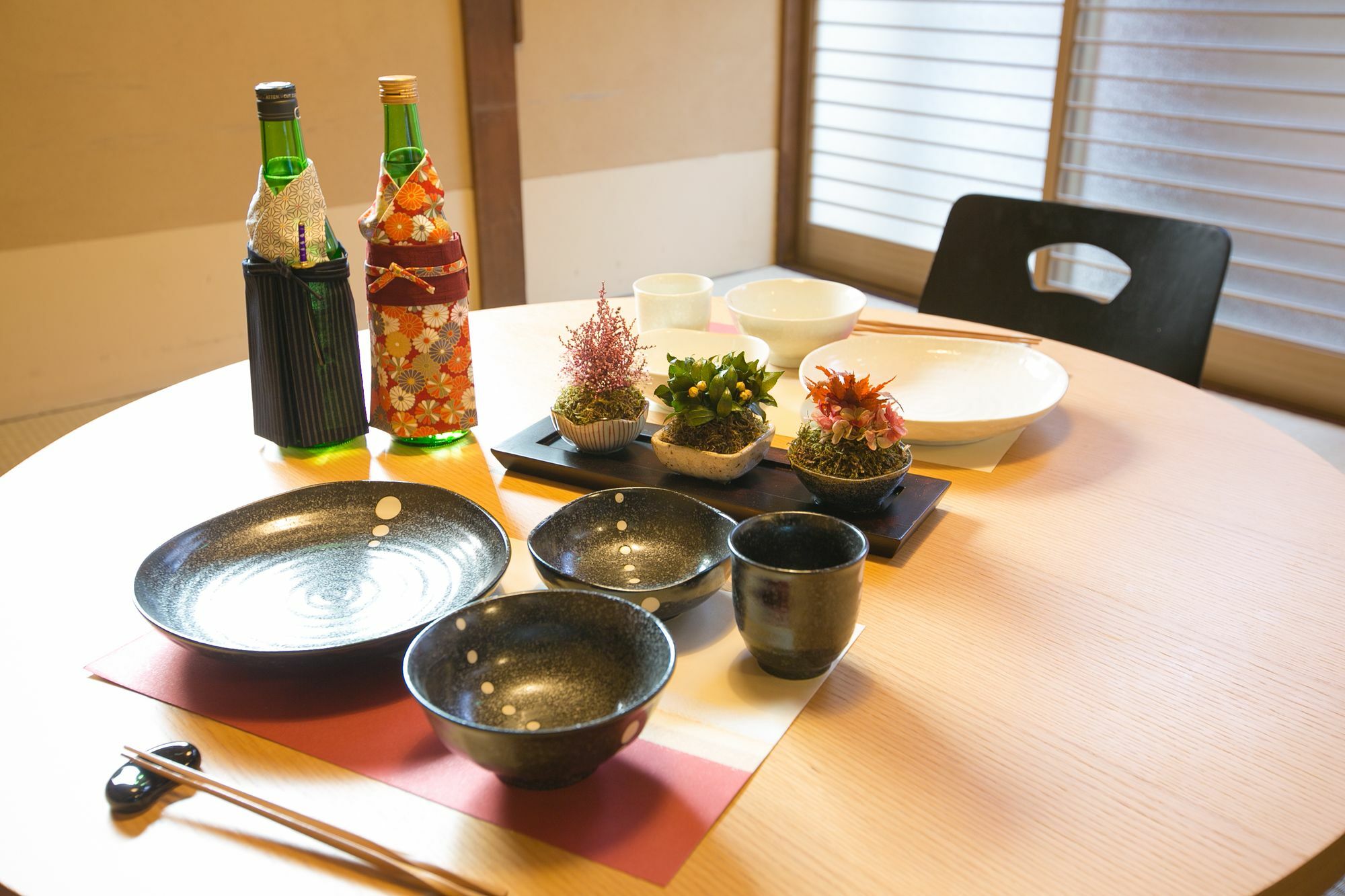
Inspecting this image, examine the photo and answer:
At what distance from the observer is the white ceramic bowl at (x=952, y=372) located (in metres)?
1.19

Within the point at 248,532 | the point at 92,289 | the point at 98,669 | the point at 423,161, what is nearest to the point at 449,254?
the point at 423,161

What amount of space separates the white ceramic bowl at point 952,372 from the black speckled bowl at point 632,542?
337mm

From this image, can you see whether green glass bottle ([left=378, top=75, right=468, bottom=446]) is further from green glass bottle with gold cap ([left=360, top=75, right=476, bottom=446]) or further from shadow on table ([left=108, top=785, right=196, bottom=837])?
shadow on table ([left=108, top=785, right=196, bottom=837])

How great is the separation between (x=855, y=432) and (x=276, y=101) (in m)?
0.63

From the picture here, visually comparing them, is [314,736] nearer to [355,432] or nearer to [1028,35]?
[355,432]

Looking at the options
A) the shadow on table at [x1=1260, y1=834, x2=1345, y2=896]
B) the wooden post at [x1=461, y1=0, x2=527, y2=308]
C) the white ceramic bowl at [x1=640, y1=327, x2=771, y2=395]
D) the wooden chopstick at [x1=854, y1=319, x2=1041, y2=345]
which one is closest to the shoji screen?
the wooden post at [x1=461, y1=0, x2=527, y2=308]

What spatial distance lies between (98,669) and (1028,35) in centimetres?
297

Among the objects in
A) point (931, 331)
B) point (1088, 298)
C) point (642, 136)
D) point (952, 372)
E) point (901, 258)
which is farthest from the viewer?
point (901, 258)

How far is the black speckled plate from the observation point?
783mm

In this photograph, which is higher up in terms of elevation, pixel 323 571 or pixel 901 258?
pixel 323 571

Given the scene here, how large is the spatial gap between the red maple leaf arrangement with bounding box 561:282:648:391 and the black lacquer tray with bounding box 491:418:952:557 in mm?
73

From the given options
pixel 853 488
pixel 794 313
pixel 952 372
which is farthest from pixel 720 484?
pixel 794 313

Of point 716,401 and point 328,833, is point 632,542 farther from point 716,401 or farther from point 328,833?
point 328,833

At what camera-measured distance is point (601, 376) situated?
1.06m
